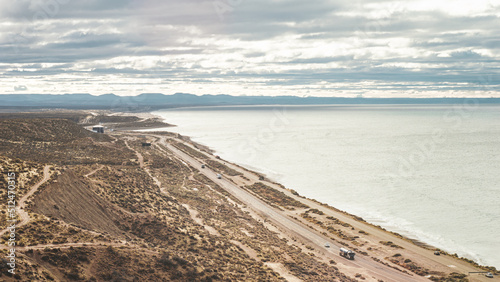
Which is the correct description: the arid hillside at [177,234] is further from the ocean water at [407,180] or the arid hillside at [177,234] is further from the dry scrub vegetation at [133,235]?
the ocean water at [407,180]

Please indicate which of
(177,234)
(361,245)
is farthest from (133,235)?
(361,245)

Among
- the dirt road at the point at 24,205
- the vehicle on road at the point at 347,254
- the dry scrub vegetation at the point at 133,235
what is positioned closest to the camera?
the dry scrub vegetation at the point at 133,235

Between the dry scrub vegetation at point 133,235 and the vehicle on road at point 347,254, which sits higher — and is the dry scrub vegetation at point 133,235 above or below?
above

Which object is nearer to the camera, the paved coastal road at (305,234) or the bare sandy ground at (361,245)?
the paved coastal road at (305,234)

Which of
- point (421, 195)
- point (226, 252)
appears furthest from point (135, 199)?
point (421, 195)

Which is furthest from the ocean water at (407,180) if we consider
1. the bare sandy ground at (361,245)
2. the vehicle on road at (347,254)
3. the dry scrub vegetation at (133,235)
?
the dry scrub vegetation at (133,235)

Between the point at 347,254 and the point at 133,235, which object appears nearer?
the point at 133,235

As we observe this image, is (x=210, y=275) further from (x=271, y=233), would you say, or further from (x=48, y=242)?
(x=271, y=233)

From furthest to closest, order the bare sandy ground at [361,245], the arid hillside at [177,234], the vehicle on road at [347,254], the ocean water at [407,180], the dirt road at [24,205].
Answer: the ocean water at [407,180] → the vehicle on road at [347,254] → the bare sandy ground at [361,245] → the dirt road at [24,205] → the arid hillside at [177,234]

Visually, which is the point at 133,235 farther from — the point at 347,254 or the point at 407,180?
the point at 407,180
